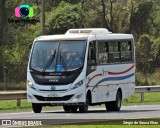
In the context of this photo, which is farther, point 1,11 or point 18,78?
point 1,11

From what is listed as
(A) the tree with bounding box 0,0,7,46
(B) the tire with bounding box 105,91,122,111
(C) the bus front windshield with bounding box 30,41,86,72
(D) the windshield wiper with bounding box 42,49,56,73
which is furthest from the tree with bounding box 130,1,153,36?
(D) the windshield wiper with bounding box 42,49,56,73

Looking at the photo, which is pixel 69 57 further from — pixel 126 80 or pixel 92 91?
pixel 126 80

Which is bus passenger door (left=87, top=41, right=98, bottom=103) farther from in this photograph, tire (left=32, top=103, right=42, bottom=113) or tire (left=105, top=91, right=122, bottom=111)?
tire (left=32, top=103, right=42, bottom=113)

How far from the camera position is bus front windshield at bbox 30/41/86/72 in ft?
79.8

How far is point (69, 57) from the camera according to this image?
2448 cm

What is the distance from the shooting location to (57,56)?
80.7 feet

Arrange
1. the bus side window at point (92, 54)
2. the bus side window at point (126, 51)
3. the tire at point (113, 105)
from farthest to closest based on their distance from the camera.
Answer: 1. the bus side window at point (126, 51)
2. the tire at point (113, 105)
3. the bus side window at point (92, 54)

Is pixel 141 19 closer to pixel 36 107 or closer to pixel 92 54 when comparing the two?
pixel 92 54

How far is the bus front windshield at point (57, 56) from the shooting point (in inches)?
958

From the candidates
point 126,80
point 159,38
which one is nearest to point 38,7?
point 159,38

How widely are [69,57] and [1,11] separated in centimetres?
3347

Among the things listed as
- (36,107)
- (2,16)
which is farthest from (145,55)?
(36,107)

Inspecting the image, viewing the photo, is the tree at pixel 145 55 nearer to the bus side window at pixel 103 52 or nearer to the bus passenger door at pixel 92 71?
the bus side window at pixel 103 52

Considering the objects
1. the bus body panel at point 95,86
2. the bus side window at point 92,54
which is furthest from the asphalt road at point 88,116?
the bus side window at point 92,54
